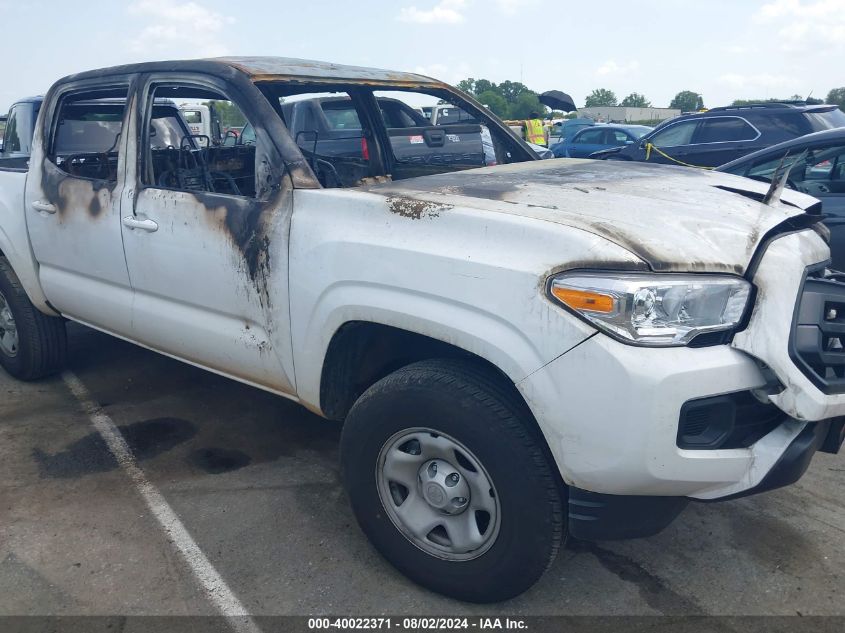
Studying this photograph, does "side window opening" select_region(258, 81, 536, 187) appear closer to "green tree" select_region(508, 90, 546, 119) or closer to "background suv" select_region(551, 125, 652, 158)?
"background suv" select_region(551, 125, 652, 158)

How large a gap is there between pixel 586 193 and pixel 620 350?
844mm

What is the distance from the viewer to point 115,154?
423 centimetres

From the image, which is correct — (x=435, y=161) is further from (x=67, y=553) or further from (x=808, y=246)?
(x=67, y=553)

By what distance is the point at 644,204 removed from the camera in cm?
239

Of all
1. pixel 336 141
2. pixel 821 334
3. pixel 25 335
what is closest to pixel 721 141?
pixel 336 141

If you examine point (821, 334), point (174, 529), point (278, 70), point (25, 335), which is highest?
point (278, 70)

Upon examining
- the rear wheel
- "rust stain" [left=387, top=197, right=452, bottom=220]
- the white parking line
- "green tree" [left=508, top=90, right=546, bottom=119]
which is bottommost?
the white parking line

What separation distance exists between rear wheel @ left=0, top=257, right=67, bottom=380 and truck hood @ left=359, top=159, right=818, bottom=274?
2.64 m

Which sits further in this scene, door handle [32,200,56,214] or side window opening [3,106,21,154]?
side window opening [3,106,21,154]

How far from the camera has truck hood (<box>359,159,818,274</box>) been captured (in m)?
2.05

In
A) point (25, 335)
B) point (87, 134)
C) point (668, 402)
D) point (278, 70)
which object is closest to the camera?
point (668, 402)

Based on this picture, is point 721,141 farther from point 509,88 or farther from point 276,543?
point 509,88

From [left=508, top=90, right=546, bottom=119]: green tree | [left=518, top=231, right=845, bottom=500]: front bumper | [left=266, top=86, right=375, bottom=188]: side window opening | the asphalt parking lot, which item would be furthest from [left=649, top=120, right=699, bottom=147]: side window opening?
[left=508, top=90, right=546, bottom=119]: green tree

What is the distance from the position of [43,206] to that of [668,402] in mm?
3339
